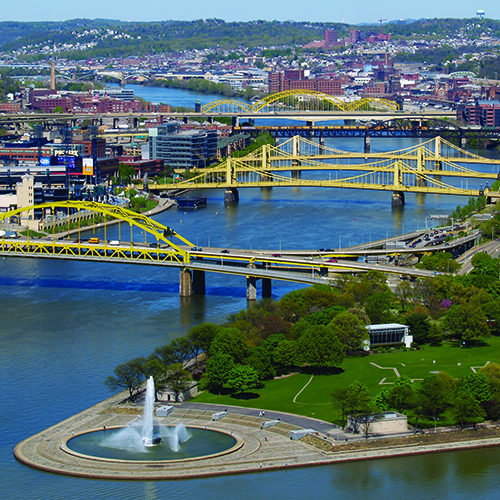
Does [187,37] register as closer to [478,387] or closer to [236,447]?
[478,387]

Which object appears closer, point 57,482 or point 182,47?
point 57,482

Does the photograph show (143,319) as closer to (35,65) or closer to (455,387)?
(455,387)

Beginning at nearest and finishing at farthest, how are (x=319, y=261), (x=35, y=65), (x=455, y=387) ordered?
(x=455, y=387) < (x=319, y=261) < (x=35, y=65)

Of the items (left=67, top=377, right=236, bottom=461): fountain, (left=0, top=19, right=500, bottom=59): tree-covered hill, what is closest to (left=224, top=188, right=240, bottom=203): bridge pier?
(left=67, top=377, right=236, bottom=461): fountain

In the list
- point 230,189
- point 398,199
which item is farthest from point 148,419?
point 230,189

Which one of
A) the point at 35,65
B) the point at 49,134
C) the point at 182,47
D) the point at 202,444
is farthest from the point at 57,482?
the point at 182,47

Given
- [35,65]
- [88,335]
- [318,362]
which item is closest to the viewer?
[318,362]

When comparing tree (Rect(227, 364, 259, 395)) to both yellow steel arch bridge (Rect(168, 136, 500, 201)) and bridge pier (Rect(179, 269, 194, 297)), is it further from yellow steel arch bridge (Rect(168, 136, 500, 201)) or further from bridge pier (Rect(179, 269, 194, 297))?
yellow steel arch bridge (Rect(168, 136, 500, 201))
